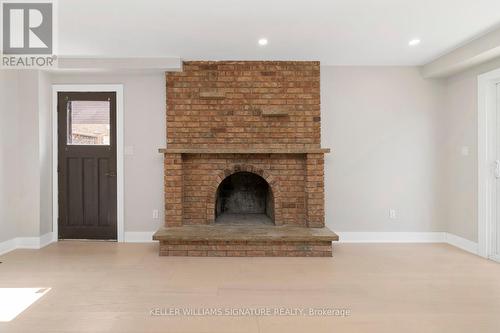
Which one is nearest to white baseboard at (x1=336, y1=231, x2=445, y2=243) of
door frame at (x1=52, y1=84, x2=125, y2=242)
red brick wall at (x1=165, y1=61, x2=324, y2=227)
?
red brick wall at (x1=165, y1=61, x2=324, y2=227)

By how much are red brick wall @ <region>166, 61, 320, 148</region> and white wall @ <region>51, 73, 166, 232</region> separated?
0.29 metres

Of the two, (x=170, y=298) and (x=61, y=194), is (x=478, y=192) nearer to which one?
(x=170, y=298)

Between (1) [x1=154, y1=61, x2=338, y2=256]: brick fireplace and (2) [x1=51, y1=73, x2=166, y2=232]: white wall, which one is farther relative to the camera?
(2) [x1=51, y1=73, x2=166, y2=232]: white wall

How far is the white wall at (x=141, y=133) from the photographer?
182 inches

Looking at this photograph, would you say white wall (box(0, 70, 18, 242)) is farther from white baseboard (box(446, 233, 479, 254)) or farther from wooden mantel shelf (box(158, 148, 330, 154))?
white baseboard (box(446, 233, 479, 254))

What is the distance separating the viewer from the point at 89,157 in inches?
184

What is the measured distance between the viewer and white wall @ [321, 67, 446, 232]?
463 cm

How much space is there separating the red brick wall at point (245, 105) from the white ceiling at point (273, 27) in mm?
194

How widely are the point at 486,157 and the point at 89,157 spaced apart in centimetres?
500

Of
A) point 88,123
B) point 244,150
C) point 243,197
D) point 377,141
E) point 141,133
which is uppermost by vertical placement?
point 88,123

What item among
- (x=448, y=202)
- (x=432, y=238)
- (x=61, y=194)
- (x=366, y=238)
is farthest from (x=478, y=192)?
(x=61, y=194)

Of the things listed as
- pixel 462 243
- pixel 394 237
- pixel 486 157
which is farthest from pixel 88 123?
pixel 462 243

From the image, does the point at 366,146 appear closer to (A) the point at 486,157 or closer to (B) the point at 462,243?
(A) the point at 486,157

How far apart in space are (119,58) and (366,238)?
395 cm
